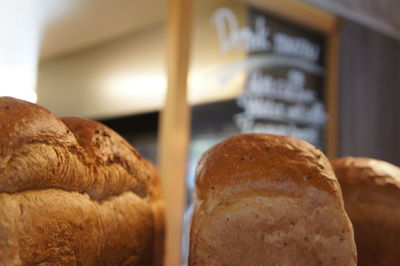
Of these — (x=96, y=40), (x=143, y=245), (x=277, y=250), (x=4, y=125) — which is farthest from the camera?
(x=96, y=40)

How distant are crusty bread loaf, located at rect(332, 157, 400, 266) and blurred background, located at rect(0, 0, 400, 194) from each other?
161 cm

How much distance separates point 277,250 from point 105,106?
2.78 m

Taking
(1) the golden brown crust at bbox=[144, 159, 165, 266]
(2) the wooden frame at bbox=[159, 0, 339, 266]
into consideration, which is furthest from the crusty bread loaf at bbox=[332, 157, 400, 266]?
(2) the wooden frame at bbox=[159, 0, 339, 266]

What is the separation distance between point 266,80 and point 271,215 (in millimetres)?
2255

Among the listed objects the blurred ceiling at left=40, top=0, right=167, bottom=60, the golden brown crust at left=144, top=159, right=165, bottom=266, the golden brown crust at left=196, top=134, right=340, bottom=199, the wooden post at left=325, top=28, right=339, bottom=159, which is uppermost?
the blurred ceiling at left=40, top=0, right=167, bottom=60

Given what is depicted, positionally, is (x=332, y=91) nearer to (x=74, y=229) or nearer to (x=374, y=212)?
(x=374, y=212)

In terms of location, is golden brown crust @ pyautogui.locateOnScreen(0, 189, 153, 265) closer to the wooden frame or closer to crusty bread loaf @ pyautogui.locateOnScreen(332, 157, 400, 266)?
crusty bread loaf @ pyautogui.locateOnScreen(332, 157, 400, 266)

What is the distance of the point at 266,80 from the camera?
2.81m

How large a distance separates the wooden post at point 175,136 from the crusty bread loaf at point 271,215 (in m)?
1.68

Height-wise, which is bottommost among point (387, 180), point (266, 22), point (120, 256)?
point (120, 256)

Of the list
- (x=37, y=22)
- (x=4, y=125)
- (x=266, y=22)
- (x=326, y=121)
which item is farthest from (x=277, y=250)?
(x=326, y=121)

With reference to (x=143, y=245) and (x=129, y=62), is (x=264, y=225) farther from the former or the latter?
(x=129, y=62)

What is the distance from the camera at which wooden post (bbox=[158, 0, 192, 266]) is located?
7.59ft

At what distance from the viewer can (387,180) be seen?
768 mm
